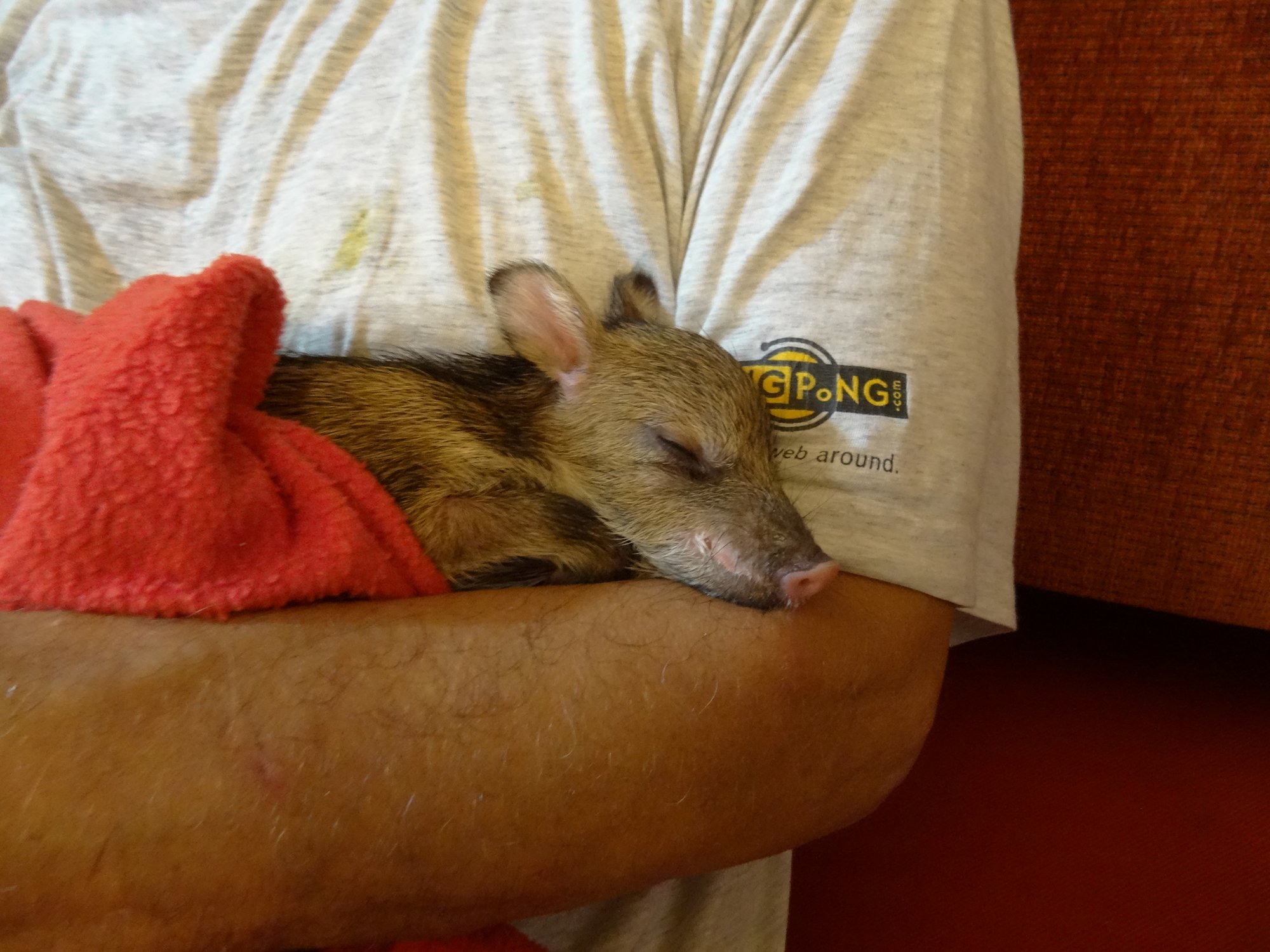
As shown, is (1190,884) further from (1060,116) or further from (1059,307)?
(1060,116)

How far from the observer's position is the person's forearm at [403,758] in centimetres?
67

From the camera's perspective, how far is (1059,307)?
5.67 ft

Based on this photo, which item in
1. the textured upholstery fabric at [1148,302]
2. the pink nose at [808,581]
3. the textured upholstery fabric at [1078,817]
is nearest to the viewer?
the pink nose at [808,581]

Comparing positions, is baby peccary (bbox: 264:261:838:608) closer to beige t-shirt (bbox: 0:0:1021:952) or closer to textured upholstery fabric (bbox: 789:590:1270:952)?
beige t-shirt (bbox: 0:0:1021:952)

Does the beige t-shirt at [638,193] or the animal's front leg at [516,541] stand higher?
the beige t-shirt at [638,193]

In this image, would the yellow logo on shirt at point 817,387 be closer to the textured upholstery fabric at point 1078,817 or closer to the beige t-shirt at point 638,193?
the beige t-shirt at point 638,193

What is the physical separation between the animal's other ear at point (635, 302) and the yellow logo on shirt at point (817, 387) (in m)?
0.27

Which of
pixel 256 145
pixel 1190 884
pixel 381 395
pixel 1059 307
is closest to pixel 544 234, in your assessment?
pixel 381 395

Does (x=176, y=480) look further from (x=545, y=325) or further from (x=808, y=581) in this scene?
(x=808, y=581)

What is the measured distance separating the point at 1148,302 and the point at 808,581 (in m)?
1.26

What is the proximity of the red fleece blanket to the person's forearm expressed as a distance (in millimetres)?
42

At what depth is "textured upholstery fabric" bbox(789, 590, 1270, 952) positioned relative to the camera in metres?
1.40

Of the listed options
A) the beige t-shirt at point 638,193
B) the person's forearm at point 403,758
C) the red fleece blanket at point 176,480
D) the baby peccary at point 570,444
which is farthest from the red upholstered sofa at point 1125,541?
the red fleece blanket at point 176,480

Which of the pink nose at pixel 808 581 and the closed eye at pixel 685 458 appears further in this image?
the closed eye at pixel 685 458
